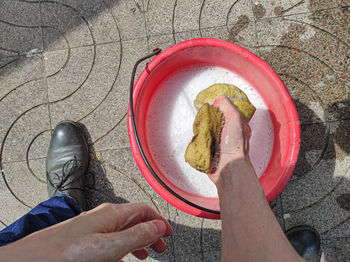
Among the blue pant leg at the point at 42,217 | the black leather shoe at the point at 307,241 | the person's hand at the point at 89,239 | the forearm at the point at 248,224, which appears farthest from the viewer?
the black leather shoe at the point at 307,241

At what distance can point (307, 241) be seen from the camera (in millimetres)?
1360

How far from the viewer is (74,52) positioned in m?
1.50

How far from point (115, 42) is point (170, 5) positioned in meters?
0.37

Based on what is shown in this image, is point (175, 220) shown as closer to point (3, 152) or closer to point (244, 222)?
point (244, 222)

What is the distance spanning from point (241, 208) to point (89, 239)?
0.52 m

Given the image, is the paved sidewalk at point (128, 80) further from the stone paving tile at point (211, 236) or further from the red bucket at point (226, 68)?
the red bucket at point (226, 68)

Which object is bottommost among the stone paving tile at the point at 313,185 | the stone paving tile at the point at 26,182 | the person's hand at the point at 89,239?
the stone paving tile at the point at 313,185

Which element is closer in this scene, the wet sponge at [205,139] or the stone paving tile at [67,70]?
the wet sponge at [205,139]

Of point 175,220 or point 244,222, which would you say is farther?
point 175,220

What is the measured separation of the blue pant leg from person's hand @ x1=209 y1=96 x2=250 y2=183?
2.30ft

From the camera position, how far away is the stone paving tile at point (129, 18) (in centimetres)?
149

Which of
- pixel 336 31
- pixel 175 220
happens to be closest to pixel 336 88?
pixel 336 31

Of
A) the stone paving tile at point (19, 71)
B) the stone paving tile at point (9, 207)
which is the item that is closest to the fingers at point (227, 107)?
the stone paving tile at point (19, 71)

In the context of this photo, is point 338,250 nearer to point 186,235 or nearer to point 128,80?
point 186,235
